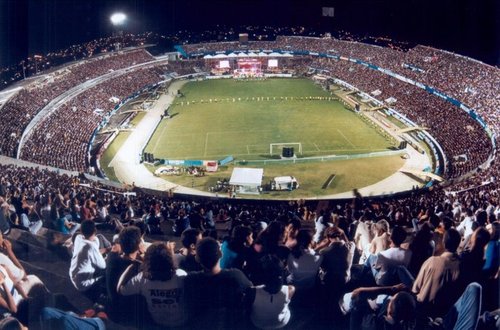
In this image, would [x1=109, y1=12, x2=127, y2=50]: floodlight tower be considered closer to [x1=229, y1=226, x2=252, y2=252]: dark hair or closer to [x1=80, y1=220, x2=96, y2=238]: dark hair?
[x1=80, y1=220, x2=96, y2=238]: dark hair

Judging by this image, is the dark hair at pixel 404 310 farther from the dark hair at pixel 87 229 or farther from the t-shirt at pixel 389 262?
the dark hair at pixel 87 229

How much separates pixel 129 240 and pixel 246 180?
2394cm

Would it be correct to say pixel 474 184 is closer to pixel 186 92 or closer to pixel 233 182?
pixel 233 182

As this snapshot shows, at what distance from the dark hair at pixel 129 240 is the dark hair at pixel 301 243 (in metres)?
2.58

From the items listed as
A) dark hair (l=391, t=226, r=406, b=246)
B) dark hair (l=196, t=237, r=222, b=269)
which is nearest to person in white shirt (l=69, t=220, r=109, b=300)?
dark hair (l=196, t=237, r=222, b=269)

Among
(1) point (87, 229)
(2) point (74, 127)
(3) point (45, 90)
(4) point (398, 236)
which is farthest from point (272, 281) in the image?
(3) point (45, 90)

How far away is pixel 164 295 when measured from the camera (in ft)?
19.5

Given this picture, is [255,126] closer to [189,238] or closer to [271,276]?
[189,238]

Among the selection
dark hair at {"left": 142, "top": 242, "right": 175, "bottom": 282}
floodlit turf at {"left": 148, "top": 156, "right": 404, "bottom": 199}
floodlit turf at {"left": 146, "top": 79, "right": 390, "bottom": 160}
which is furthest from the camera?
floodlit turf at {"left": 146, "top": 79, "right": 390, "bottom": 160}

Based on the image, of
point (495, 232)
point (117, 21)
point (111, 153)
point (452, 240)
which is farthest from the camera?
point (117, 21)

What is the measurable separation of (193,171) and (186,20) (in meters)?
64.1

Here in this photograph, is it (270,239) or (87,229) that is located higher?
(87,229)

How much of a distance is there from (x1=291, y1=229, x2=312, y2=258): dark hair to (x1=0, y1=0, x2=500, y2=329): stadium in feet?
0.13

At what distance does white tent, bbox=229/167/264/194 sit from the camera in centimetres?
3016
